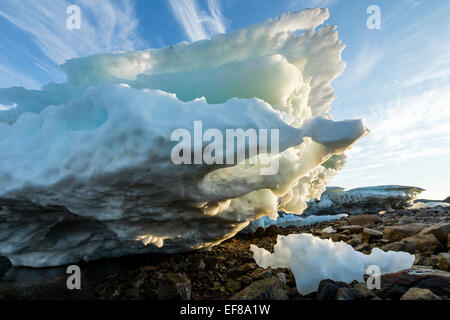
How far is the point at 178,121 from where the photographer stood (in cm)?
179

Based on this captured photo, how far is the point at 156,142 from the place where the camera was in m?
1.69

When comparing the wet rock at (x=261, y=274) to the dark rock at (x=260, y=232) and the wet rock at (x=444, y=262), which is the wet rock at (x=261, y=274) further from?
the dark rock at (x=260, y=232)

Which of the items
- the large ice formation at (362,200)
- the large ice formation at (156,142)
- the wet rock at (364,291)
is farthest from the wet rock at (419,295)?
the large ice formation at (362,200)

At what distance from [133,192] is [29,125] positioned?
1.41 m

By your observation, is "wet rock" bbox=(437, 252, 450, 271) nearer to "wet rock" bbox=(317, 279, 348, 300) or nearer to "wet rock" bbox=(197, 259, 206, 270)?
"wet rock" bbox=(317, 279, 348, 300)

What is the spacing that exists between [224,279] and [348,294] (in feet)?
4.20

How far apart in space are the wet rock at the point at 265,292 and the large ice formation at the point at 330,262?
0.59 ft

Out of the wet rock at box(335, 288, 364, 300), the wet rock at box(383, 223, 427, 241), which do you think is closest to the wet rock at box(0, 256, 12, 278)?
the wet rock at box(335, 288, 364, 300)

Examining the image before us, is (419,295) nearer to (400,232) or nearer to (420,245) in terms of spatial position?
(420,245)

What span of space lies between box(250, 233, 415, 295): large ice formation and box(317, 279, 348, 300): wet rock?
0.09 m

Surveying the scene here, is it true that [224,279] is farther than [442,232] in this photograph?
No

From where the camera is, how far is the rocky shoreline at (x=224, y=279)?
5.59ft

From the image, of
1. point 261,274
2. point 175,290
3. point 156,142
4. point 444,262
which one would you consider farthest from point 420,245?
point 156,142

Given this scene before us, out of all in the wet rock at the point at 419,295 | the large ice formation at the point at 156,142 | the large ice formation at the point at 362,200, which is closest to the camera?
the wet rock at the point at 419,295
